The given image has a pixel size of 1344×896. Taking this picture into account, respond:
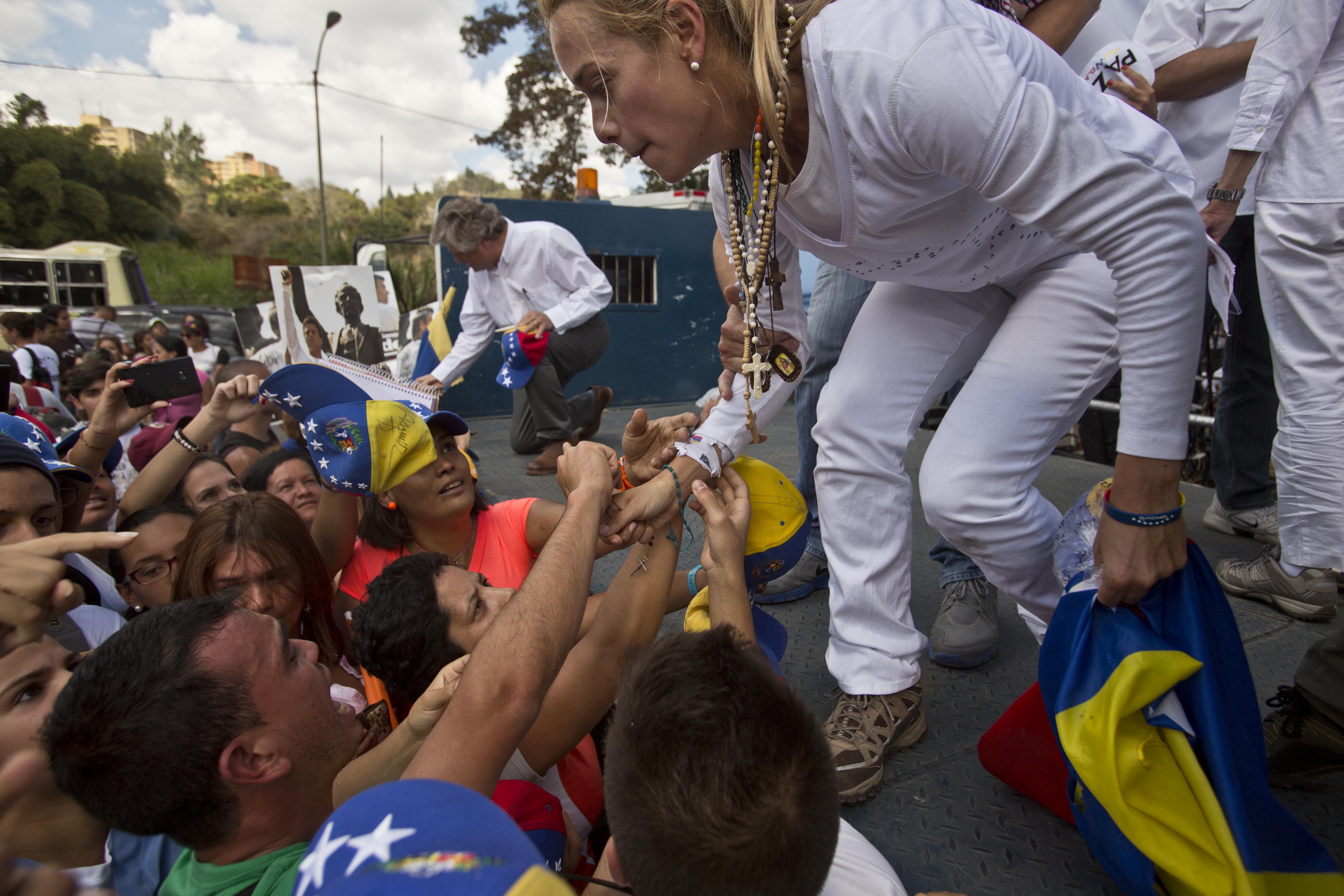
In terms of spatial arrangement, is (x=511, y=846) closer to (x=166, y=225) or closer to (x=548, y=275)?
(x=548, y=275)

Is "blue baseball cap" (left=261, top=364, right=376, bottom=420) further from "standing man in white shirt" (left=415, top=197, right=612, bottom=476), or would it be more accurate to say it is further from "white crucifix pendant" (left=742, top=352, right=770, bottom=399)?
"standing man in white shirt" (left=415, top=197, right=612, bottom=476)

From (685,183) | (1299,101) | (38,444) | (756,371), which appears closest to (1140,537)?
(756,371)

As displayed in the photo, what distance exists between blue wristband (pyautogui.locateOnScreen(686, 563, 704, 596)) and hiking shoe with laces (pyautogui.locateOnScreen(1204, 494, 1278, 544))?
182 centimetres

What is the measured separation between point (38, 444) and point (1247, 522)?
12.2 ft

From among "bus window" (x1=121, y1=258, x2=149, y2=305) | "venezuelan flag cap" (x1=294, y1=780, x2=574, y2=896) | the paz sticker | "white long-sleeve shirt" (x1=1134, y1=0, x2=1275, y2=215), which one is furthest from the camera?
"bus window" (x1=121, y1=258, x2=149, y2=305)

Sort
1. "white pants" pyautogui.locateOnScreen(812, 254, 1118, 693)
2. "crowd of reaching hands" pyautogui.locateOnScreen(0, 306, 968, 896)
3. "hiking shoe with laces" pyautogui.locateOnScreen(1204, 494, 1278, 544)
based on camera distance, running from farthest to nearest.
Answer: "hiking shoe with laces" pyautogui.locateOnScreen(1204, 494, 1278, 544), "white pants" pyautogui.locateOnScreen(812, 254, 1118, 693), "crowd of reaching hands" pyautogui.locateOnScreen(0, 306, 968, 896)

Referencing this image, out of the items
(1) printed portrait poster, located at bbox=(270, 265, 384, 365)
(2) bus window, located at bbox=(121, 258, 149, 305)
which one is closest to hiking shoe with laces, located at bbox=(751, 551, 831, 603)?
(1) printed portrait poster, located at bbox=(270, 265, 384, 365)

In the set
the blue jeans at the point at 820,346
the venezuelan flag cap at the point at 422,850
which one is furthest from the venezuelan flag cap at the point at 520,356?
the venezuelan flag cap at the point at 422,850

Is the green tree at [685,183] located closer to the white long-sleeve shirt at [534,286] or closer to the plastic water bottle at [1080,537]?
the white long-sleeve shirt at [534,286]

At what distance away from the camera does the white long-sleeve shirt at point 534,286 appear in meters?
4.71

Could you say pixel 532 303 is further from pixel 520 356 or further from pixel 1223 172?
pixel 1223 172

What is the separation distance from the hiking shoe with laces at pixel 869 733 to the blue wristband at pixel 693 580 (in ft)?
1.34

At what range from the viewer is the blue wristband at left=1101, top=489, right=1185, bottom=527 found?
3.70 ft

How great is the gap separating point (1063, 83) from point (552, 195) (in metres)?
17.7
